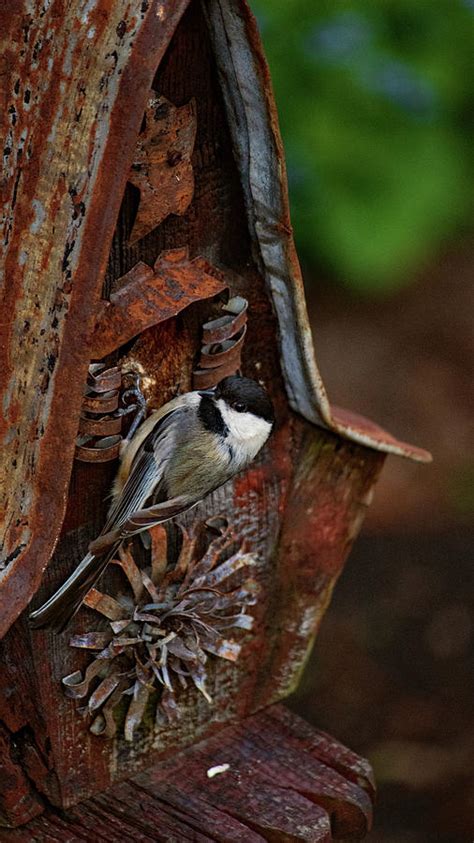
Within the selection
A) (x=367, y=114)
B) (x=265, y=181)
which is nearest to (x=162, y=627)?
(x=265, y=181)

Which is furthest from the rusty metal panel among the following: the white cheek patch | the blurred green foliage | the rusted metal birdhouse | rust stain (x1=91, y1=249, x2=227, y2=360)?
the blurred green foliage

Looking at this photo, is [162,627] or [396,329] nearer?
[162,627]

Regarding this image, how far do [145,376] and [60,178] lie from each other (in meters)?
0.39

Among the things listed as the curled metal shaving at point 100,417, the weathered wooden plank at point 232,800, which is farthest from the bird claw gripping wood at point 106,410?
the weathered wooden plank at point 232,800

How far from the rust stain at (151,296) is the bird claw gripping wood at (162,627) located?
1.24ft

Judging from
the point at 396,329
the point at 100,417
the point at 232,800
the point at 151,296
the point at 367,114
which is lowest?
the point at 232,800

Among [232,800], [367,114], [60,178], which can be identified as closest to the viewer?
[60,178]

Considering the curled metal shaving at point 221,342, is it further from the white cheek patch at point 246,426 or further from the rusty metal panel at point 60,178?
the rusty metal panel at point 60,178

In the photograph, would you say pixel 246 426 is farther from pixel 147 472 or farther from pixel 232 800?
pixel 232 800

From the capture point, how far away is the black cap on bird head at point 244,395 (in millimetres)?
1880

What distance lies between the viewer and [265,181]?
1.80 metres

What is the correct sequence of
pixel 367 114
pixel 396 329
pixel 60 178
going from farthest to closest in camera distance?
pixel 396 329 → pixel 367 114 → pixel 60 178

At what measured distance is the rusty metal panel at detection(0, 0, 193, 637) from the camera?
4.99 ft

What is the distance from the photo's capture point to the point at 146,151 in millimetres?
1669
